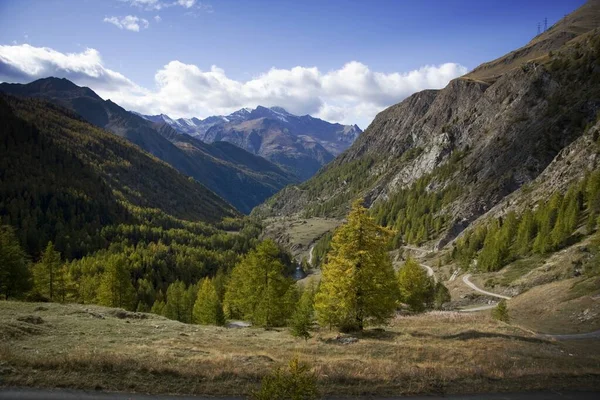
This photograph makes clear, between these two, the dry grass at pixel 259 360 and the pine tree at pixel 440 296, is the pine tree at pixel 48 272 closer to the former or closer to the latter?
the dry grass at pixel 259 360

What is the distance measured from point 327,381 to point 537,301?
170ft

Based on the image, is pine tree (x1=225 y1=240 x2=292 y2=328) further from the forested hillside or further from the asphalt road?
the forested hillside

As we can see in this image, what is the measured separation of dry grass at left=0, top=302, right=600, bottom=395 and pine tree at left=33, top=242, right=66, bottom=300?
30.9 metres

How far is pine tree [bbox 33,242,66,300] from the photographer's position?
5853 centimetres

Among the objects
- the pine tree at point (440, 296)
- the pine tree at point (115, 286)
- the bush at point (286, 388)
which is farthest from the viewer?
the pine tree at point (440, 296)

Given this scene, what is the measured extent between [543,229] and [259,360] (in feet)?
297

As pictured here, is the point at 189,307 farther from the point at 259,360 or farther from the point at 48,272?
the point at 259,360

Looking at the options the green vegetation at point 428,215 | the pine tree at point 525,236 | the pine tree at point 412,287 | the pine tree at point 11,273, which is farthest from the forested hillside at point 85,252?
the pine tree at point 525,236

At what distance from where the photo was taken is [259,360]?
2092cm

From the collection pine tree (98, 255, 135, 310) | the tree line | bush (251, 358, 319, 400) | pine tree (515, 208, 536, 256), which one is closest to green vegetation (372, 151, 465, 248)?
pine tree (515, 208, 536, 256)

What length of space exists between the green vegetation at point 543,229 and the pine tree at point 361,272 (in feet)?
229

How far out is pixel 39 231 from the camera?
15125cm

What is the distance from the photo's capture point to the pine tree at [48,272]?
192 feet

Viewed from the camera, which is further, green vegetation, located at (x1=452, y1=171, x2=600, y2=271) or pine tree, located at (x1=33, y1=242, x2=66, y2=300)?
green vegetation, located at (x1=452, y1=171, x2=600, y2=271)
